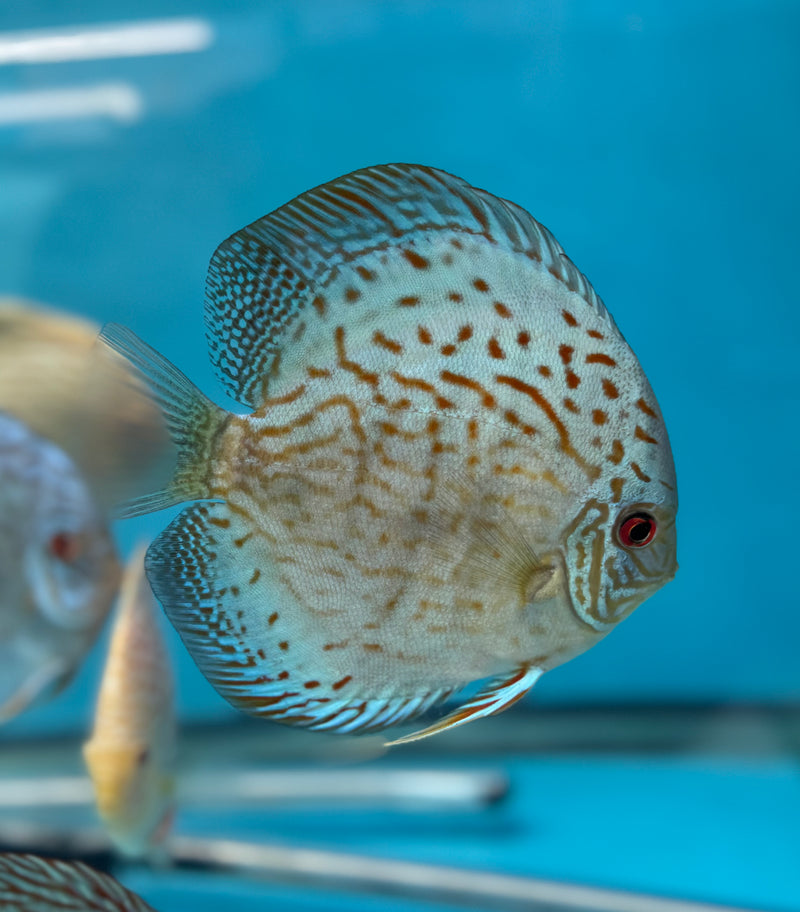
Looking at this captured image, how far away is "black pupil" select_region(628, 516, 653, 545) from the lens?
53 centimetres

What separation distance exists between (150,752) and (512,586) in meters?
0.71

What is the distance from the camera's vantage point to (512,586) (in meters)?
0.52

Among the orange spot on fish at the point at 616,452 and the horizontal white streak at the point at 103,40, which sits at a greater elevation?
the horizontal white streak at the point at 103,40

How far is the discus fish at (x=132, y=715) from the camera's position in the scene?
0.98m

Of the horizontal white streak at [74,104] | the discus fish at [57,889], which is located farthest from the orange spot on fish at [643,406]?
the horizontal white streak at [74,104]

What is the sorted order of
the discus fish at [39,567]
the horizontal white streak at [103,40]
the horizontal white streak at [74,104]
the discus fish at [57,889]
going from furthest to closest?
the horizontal white streak at [74,104] < the horizontal white streak at [103,40] < the discus fish at [39,567] < the discus fish at [57,889]

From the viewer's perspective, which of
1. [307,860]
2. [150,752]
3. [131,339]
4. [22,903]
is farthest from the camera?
[307,860]

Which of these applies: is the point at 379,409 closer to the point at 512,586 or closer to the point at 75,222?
the point at 512,586

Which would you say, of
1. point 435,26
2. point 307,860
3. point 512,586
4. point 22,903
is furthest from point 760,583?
point 22,903

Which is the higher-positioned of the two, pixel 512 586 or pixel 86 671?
pixel 512 586

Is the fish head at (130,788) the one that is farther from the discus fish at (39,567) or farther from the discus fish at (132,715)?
the discus fish at (39,567)

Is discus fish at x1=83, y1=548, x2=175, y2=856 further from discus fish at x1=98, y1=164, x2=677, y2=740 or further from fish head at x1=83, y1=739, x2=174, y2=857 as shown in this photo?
discus fish at x1=98, y1=164, x2=677, y2=740

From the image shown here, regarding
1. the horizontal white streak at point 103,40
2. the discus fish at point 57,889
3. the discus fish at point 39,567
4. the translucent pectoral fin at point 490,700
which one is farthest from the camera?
the horizontal white streak at point 103,40

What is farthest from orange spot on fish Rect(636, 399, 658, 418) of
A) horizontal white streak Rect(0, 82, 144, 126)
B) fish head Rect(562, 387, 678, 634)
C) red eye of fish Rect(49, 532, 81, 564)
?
horizontal white streak Rect(0, 82, 144, 126)
